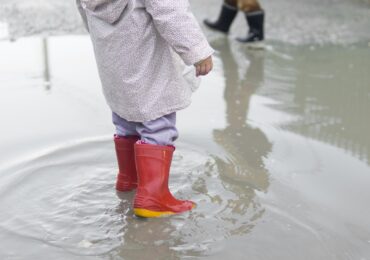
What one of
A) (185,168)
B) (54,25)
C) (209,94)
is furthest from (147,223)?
(54,25)

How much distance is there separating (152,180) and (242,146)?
3.06 ft

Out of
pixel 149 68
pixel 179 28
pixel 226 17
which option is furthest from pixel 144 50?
pixel 226 17

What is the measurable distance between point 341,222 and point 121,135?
3.49 feet

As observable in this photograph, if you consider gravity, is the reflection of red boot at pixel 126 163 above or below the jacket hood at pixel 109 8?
below

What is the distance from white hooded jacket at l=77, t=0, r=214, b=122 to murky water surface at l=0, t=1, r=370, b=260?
50 cm

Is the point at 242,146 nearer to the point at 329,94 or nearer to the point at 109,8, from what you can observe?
the point at 329,94

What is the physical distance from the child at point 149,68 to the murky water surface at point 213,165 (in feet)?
0.62

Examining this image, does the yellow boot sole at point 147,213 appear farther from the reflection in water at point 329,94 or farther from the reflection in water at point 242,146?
the reflection in water at point 329,94

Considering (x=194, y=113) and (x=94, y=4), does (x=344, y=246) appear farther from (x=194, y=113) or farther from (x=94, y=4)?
(x=194, y=113)

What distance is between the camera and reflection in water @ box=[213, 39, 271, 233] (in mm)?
2939

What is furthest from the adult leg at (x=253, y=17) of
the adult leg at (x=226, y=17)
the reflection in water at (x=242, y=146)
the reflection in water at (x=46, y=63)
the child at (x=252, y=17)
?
the reflection in water at (x=46, y=63)

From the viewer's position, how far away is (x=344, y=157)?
132 inches

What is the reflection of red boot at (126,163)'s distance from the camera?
2908 millimetres

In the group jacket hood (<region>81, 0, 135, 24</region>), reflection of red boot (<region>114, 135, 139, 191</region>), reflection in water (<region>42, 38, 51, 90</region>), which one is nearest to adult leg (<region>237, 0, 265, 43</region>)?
reflection in water (<region>42, 38, 51, 90</region>)
